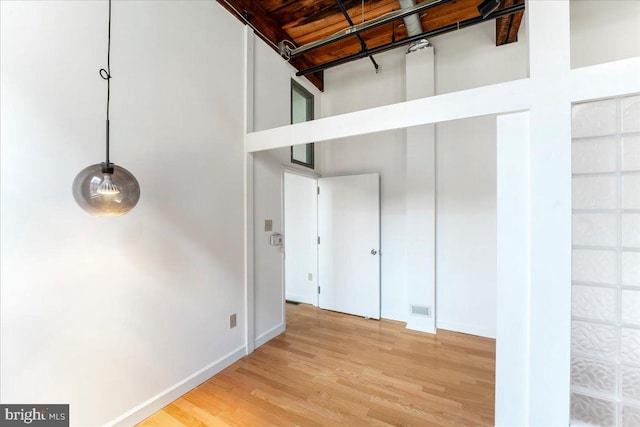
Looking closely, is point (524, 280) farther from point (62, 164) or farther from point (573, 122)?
point (62, 164)

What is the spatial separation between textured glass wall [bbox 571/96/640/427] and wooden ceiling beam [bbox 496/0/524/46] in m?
1.90

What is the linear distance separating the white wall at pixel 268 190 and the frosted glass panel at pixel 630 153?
2805 millimetres

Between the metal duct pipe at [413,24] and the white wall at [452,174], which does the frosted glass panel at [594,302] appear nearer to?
the white wall at [452,174]

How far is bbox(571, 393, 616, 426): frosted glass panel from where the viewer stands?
1.41 m

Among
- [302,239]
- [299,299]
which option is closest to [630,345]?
[302,239]

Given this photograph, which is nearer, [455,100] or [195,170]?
[455,100]

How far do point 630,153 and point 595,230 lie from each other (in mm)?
447

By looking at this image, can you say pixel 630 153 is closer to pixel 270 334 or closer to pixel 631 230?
pixel 631 230

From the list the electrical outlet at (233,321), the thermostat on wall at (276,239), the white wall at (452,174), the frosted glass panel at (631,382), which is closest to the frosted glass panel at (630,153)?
the frosted glass panel at (631,382)

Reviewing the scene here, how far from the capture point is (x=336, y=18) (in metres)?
3.06

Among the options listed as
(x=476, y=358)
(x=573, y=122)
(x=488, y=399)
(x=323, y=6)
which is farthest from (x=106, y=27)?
(x=476, y=358)

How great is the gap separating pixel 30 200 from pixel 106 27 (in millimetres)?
1215

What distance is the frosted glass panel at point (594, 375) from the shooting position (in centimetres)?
142

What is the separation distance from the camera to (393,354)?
2.71 meters
